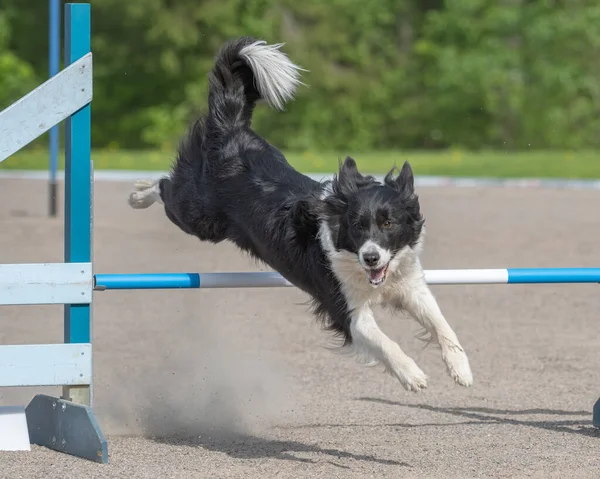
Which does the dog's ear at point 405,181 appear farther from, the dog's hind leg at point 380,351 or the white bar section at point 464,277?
the dog's hind leg at point 380,351

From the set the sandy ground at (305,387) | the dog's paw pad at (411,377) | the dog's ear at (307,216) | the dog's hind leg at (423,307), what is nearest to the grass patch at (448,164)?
the sandy ground at (305,387)

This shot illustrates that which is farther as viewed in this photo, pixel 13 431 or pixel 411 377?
pixel 13 431

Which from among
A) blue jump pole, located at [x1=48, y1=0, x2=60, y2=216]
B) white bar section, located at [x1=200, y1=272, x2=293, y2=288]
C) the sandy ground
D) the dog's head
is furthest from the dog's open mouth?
blue jump pole, located at [x1=48, y1=0, x2=60, y2=216]

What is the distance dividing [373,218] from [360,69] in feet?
108

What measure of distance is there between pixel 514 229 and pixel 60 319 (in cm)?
701

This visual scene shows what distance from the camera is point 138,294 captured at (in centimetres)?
902

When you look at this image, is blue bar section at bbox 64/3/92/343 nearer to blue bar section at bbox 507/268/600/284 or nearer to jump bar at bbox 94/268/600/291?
jump bar at bbox 94/268/600/291

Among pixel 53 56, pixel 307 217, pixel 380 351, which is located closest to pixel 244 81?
pixel 307 217

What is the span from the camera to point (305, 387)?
20.1 ft

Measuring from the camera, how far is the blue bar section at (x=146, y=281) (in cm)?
478

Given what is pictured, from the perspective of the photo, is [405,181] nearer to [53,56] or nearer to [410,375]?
[410,375]

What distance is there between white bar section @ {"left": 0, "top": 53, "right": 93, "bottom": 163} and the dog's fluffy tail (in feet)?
4.12

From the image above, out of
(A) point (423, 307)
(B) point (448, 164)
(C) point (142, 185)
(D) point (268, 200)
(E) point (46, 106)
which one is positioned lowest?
(A) point (423, 307)

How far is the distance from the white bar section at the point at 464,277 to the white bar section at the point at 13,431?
1948mm
